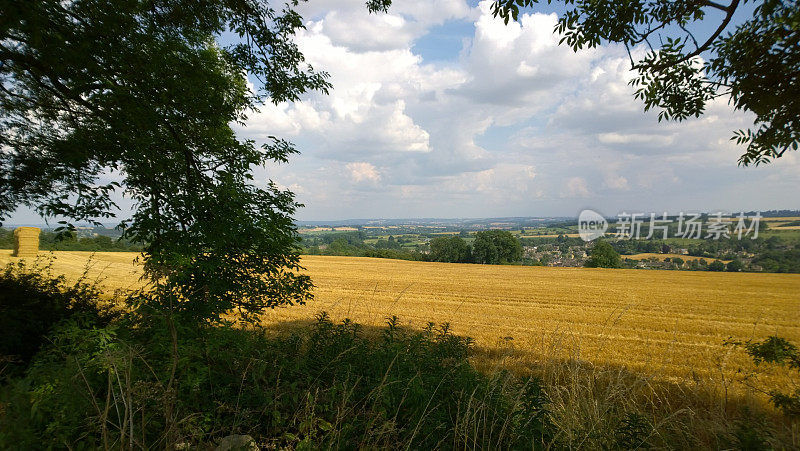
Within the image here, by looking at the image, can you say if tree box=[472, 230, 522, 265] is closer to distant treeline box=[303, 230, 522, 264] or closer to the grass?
distant treeline box=[303, 230, 522, 264]

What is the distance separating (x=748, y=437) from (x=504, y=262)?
180 ft

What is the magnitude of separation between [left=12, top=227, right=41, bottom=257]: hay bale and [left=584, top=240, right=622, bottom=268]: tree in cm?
5831

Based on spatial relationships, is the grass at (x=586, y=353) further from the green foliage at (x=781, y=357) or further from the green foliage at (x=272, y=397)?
the green foliage at (x=781, y=357)

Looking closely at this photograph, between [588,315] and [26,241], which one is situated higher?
[26,241]

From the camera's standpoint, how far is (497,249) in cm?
5622

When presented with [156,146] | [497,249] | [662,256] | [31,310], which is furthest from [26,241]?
[662,256]

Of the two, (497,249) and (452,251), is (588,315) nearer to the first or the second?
(497,249)

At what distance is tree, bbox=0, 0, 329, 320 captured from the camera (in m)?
4.33

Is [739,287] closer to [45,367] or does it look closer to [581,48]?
[581,48]

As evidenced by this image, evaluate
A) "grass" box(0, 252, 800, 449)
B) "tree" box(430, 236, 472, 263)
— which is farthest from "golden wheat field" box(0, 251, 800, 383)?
"tree" box(430, 236, 472, 263)

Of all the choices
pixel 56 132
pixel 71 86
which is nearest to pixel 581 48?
pixel 71 86

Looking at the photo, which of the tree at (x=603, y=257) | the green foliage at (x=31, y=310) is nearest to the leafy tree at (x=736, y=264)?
the tree at (x=603, y=257)

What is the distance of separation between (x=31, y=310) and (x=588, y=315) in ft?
54.3

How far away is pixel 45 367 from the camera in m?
3.40
